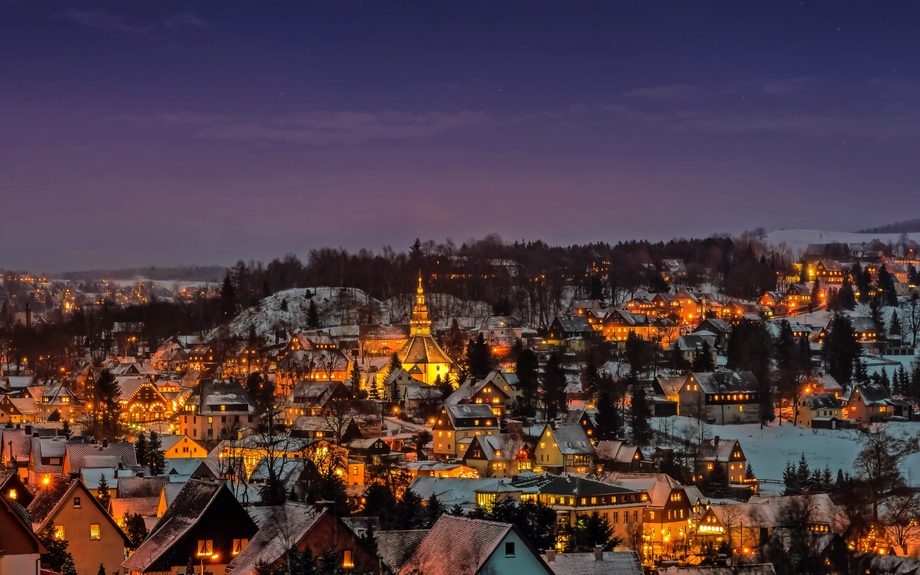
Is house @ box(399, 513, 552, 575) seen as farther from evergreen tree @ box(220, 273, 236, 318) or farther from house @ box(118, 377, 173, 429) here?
evergreen tree @ box(220, 273, 236, 318)

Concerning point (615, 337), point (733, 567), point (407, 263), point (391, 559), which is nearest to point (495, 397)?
point (615, 337)

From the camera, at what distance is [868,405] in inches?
3408

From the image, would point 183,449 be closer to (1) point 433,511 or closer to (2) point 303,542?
(1) point 433,511

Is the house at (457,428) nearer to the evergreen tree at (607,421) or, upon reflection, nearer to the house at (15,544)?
the evergreen tree at (607,421)

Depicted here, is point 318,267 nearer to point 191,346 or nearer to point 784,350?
point 191,346

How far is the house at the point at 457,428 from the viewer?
7506cm

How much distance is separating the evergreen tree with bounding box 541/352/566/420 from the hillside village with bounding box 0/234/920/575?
33cm

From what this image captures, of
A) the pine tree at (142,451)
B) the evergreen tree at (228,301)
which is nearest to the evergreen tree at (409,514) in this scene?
the pine tree at (142,451)

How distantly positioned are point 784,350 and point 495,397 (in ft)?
94.2

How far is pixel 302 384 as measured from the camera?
3465 inches

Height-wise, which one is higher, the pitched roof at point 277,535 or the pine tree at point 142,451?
the pitched roof at point 277,535

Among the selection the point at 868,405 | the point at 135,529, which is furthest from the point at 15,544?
the point at 868,405

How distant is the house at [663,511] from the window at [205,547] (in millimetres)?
33824

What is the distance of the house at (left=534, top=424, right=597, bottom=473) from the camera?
7206 centimetres
